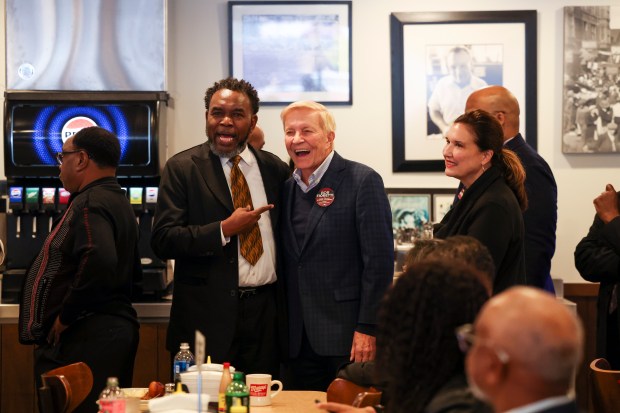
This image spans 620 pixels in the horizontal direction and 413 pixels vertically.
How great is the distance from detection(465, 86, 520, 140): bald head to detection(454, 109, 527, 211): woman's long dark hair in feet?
3.06

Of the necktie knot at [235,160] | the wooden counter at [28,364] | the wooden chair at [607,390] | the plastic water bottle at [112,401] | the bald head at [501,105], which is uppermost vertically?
the bald head at [501,105]

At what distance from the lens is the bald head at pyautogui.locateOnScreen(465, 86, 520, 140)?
4.59 metres

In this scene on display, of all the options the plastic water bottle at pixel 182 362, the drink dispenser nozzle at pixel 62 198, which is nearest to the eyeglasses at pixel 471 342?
the plastic water bottle at pixel 182 362

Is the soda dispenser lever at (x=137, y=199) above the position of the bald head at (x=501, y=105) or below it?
below

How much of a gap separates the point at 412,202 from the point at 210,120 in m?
2.08

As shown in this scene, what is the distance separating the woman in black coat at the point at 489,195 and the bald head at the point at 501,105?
928 millimetres

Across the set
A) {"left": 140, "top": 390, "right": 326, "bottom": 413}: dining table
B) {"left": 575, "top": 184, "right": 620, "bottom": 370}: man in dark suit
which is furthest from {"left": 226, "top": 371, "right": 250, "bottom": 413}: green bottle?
{"left": 575, "top": 184, "right": 620, "bottom": 370}: man in dark suit

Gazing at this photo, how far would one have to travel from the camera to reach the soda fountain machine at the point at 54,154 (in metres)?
5.12

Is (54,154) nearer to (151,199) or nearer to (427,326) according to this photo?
(151,199)

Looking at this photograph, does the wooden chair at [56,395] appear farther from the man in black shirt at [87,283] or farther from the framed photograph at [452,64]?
the framed photograph at [452,64]

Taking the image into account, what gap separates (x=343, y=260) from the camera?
3.85 m

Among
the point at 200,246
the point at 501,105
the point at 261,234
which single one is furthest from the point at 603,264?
the point at 200,246

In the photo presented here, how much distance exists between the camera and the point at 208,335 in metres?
3.92

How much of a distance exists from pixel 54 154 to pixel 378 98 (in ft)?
6.48
